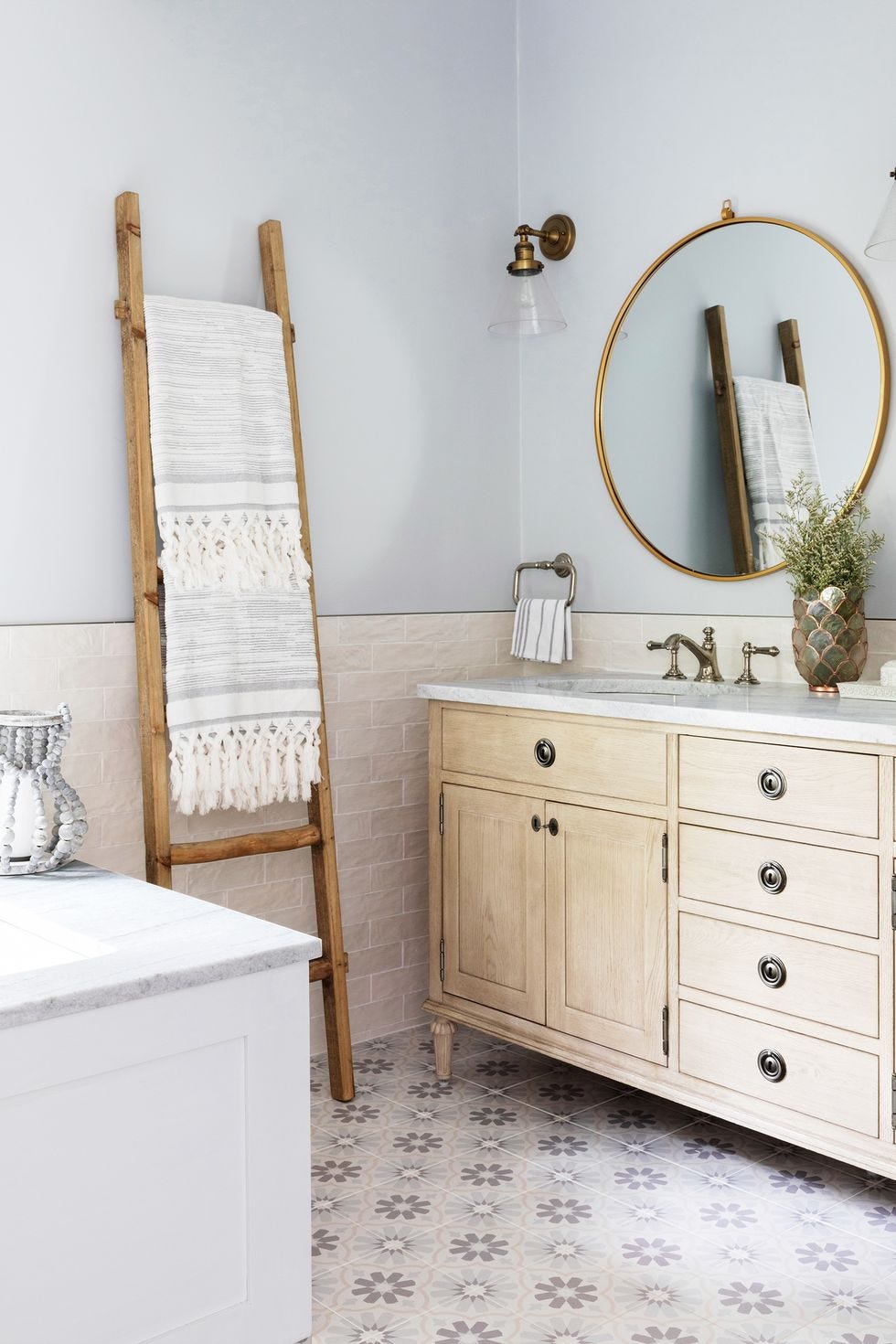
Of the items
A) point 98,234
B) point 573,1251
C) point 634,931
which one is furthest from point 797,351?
point 573,1251

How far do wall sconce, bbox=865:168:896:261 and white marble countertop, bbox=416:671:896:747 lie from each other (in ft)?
2.77

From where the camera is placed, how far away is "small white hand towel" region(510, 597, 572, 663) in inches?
123

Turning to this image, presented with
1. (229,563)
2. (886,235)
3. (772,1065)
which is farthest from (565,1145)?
(886,235)

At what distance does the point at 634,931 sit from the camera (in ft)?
7.75

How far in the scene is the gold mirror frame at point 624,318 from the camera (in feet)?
8.14

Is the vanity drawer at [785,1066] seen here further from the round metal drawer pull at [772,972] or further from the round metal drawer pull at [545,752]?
the round metal drawer pull at [545,752]

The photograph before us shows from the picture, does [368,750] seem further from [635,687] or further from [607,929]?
[607,929]

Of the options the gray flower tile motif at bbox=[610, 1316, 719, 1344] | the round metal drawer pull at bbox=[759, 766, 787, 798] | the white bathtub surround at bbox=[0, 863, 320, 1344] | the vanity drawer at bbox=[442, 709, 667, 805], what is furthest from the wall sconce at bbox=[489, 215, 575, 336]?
the gray flower tile motif at bbox=[610, 1316, 719, 1344]

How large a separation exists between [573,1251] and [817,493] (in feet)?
5.09

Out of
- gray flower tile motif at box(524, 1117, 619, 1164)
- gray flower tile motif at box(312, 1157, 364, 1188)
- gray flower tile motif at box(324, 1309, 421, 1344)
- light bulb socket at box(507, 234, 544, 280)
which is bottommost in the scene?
gray flower tile motif at box(524, 1117, 619, 1164)

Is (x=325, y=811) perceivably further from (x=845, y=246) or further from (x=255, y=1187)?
(x=845, y=246)

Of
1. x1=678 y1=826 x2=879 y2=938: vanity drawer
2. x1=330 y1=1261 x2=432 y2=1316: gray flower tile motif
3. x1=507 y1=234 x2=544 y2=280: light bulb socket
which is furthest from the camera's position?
x1=507 y1=234 x2=544 y2=280: light bulb socket

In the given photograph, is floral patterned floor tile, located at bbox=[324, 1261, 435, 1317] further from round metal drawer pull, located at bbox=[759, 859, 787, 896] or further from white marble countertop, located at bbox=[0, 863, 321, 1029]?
round metal drawer pull, located at bbox=[759, 859, 787, 896]

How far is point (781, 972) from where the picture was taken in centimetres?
211
